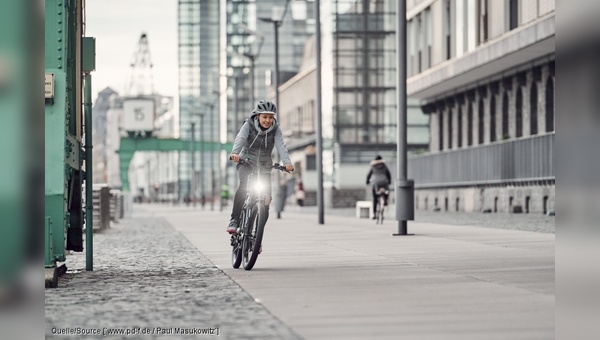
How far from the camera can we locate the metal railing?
130 feet

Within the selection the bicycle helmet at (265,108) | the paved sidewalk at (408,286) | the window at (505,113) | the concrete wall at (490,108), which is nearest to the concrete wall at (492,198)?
the concrete wall at (490,108)

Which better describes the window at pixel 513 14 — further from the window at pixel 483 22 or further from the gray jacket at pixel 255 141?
the gray jacket at pixel 255 141

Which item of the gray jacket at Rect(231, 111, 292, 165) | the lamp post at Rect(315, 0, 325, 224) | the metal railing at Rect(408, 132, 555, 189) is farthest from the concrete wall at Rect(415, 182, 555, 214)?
the gray jacket at Rect(231, 111, 292, 165)

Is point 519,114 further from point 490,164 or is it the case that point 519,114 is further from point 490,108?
point 490,108

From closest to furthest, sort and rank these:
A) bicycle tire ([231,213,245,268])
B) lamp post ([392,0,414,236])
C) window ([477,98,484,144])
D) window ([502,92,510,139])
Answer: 1. bicycle tire ([231,213,245,268])
2. lamp post ([392,0,414,236])
3. window ([502,92,510,139])
4. window ([477,98,484,144])

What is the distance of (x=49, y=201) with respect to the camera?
1229 centimetres

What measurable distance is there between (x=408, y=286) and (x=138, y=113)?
10899 cm

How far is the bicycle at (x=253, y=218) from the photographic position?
44.7ft

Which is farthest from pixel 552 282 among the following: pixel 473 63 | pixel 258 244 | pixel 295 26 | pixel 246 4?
pixel 246 4

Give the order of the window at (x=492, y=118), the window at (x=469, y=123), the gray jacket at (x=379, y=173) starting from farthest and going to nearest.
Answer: the window at (x=469, y=123) < the window at (x=492, y=118) < the gray jacket at (x=379, y=173)

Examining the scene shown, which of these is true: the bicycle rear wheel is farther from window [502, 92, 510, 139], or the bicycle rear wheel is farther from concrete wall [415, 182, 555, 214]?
window [502, 92, 510, 139]

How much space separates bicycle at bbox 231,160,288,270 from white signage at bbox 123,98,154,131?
103738mm

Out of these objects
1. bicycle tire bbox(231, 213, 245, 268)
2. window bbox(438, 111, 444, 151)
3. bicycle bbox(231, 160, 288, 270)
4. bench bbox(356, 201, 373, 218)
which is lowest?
bench bbox(356, 201, 373, 218)

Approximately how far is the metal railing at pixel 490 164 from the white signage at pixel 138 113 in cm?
6081
